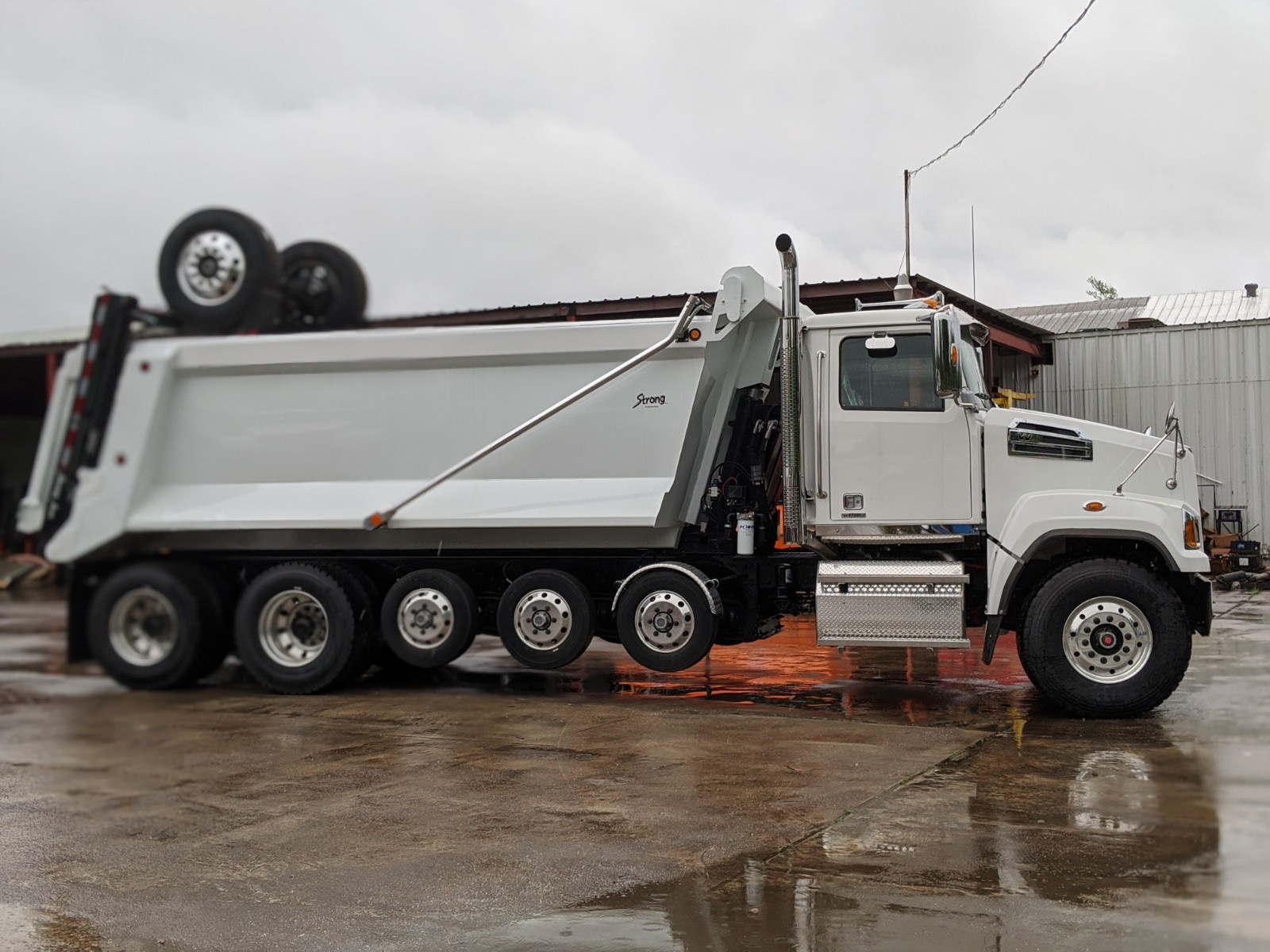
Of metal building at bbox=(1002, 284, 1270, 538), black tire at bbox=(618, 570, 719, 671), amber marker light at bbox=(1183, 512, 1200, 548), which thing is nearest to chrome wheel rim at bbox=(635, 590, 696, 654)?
black tire at bbox=(618, 570, 719, 671)

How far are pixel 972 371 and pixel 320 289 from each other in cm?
495

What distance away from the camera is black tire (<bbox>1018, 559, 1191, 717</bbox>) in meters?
8.08

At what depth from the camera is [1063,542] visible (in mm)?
8578

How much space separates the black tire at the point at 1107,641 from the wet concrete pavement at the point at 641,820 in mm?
343

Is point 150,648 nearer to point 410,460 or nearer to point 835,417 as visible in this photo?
point 410,460

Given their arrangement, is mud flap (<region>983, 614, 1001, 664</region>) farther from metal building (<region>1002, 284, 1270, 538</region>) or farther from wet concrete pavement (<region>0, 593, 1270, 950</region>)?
metal building (<region>1002, 284, 1270, 538</region>)

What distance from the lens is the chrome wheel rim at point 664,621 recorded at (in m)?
9.19

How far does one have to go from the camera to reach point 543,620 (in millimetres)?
9484

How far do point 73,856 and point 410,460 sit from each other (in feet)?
16.3

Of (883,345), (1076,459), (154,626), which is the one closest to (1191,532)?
(1076,459)

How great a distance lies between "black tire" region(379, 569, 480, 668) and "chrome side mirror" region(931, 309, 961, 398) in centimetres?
403

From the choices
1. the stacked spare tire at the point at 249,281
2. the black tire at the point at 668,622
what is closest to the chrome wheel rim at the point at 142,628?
the stacked spare tire at the point at 249,281

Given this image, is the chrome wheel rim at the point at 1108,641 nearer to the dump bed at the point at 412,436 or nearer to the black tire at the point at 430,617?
the dump bed at the point at 412,436

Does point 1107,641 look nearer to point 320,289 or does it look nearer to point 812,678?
point 812,678
